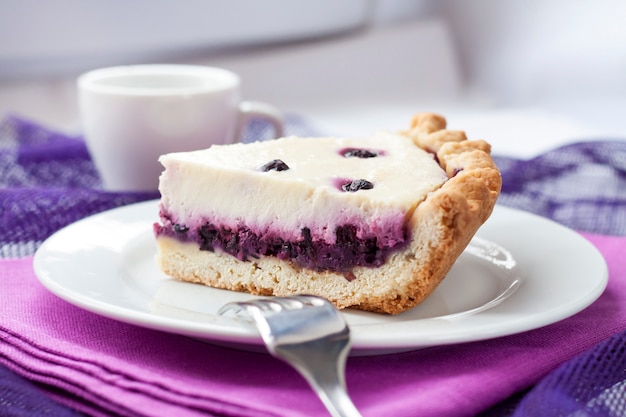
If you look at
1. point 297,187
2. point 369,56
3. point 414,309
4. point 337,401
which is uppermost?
point 297,187

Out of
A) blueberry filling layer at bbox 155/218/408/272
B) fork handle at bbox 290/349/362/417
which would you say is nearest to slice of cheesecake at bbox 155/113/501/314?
blueberry filling layer at bbox 155/218/408/272

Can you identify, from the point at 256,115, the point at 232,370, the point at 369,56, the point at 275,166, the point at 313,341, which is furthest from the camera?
the point at 369,56

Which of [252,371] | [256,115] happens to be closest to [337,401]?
[252,371]

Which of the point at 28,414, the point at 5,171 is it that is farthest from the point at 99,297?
the point at 5,171

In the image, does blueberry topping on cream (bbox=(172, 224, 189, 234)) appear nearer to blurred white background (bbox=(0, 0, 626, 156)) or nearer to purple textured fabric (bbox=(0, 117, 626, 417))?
purple textured fabric (bbox=(0, 117, 626, 417))

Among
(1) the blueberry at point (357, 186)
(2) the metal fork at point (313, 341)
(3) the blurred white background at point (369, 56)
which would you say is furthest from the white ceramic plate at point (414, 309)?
(3) the blurred white background at point (369, 56)

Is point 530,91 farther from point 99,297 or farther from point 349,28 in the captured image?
point 99,297

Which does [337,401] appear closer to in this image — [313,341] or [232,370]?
[313,341]
